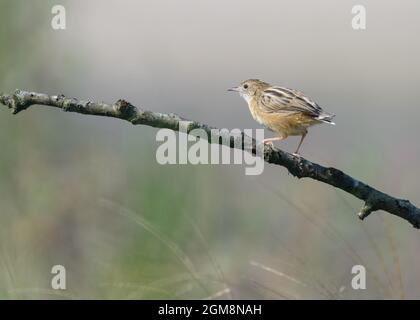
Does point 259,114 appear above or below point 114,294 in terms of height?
above

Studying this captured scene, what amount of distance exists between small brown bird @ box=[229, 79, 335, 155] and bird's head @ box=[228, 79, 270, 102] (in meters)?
0.22

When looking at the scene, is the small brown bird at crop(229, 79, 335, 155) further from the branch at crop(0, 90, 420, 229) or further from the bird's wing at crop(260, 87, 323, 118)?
the branch at crop(0, 90, 420, 229)

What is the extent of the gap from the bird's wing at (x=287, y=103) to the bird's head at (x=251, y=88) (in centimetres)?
24

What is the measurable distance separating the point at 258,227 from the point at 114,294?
2.12 m

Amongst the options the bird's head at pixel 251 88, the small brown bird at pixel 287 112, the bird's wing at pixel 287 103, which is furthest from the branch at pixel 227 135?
the bird's head at pixel 251 88

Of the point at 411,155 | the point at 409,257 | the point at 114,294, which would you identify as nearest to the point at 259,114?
the point at 114,294

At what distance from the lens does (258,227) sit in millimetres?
7633

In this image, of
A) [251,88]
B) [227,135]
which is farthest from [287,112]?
[227,135]

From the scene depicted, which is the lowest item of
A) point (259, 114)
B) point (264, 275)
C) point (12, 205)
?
point (264, 275)

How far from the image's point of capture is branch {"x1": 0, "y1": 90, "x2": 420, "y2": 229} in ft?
11.7

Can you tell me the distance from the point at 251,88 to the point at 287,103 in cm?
78

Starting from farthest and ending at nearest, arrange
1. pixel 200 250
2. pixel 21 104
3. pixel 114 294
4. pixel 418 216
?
pixel 200 250, pixel 114 294, pixel 418 216, pixel 21 104

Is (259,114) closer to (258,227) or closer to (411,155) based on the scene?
(258,227)

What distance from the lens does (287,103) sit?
5.86 m
